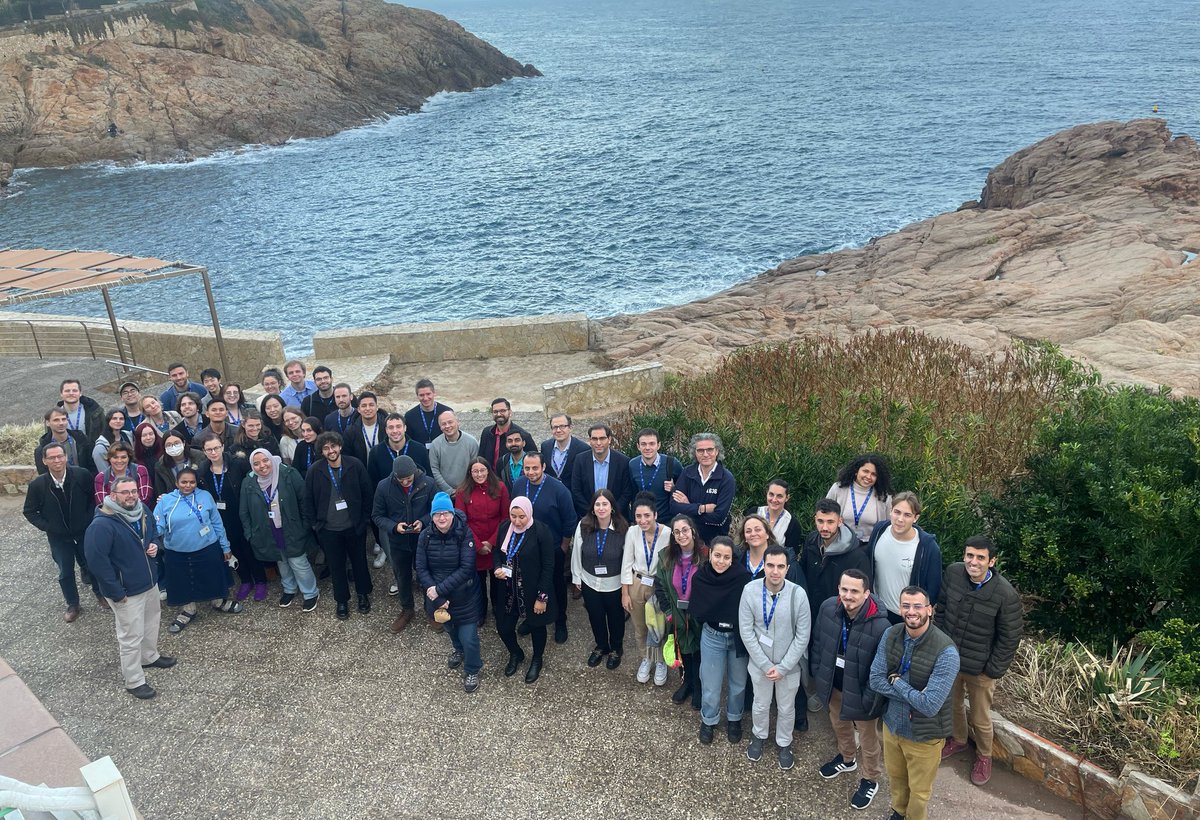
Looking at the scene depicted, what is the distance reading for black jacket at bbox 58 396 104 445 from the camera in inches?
356

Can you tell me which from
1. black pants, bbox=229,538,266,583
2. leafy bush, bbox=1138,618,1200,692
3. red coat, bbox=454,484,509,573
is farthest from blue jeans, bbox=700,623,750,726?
black pants, bbox=229,538,266,583

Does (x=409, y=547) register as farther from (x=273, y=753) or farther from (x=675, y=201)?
(x=675, y=201)

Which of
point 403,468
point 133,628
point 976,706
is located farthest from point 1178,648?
point 133,628

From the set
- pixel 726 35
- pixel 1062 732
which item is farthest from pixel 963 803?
pixel 726 35

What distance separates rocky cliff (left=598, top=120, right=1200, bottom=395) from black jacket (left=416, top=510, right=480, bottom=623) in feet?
26.5

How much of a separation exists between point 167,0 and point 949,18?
4572 inches

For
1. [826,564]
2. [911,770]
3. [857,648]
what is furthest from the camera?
[826,564]

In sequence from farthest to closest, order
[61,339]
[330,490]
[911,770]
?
[61,339], [330,490], [911,770]

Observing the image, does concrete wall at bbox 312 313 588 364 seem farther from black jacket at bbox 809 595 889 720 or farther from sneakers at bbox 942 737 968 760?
sneakers at bbox 942 737 968 760

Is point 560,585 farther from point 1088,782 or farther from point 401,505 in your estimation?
point 1088,782

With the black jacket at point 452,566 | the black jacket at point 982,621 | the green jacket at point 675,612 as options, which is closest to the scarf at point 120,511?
the black jacket at point 452,566

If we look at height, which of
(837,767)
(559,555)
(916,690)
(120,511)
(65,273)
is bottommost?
(837,767)

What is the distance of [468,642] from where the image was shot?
696 centimetres

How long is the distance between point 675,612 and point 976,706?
2.08 m
